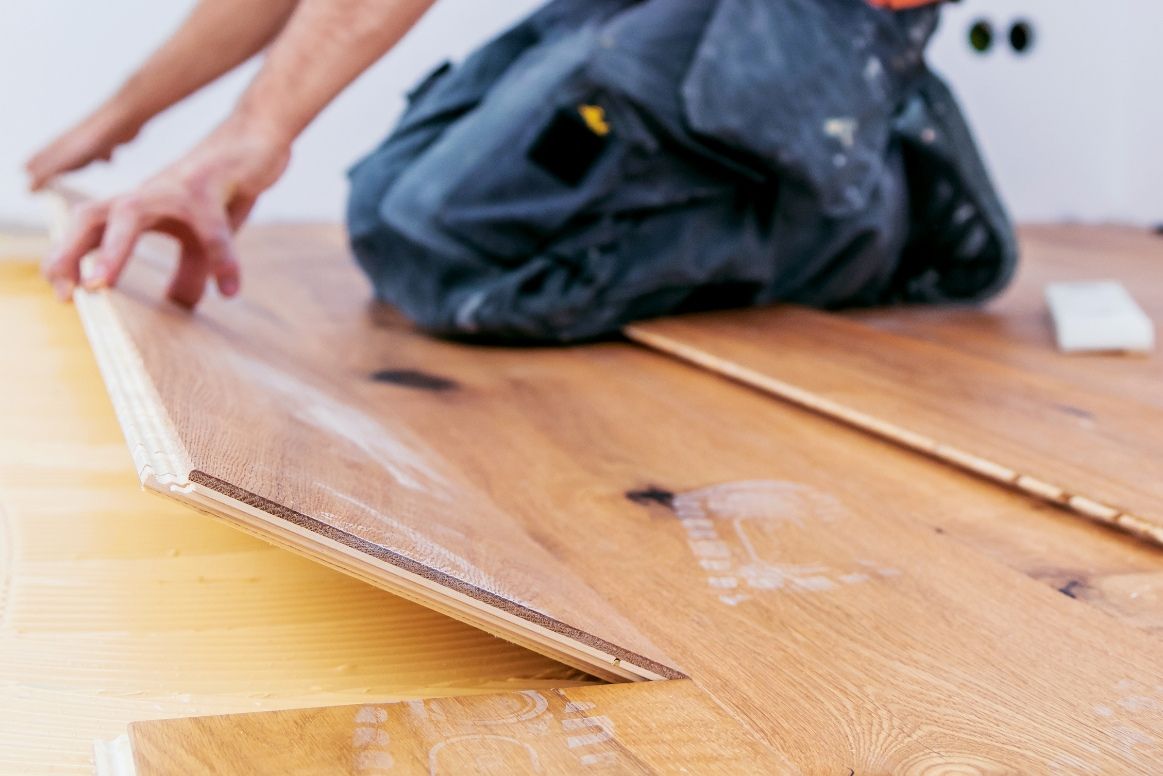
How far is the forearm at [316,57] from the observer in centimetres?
115

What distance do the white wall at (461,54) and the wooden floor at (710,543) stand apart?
1.64 m

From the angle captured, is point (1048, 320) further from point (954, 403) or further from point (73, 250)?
point (73, 250)

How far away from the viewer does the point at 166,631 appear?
0.67m

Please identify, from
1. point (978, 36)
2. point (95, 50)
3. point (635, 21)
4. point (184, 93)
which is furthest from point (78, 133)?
point (978, 36)

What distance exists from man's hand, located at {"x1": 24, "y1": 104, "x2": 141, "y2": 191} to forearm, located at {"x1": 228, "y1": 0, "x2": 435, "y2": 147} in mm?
553

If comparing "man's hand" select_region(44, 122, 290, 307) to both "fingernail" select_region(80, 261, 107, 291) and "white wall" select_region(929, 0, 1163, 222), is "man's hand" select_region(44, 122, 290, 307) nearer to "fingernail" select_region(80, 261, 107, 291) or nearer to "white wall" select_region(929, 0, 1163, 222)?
"fingernail" select_region(80, 261, 107, 291)

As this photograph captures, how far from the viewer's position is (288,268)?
2.07 meters

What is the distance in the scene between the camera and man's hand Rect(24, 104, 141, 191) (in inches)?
64.4

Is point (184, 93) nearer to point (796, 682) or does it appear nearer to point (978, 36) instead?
point (796, 682)

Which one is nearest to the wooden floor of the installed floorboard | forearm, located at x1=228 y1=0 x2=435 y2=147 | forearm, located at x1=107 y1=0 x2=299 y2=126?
forearm, located at x1=228 y1=0 x2=435 y2=147

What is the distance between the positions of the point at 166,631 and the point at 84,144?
1.20 metres

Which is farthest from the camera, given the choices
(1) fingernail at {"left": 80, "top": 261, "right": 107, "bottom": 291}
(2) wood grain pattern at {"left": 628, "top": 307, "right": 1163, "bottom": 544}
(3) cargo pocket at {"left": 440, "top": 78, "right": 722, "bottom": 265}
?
(3) cargo pocket at {"left": 440, "top": 78, "right": 722, "bottom": 265}

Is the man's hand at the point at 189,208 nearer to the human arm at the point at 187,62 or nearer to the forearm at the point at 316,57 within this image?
the forearm at the point at 316,57

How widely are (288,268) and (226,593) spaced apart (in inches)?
56.0
